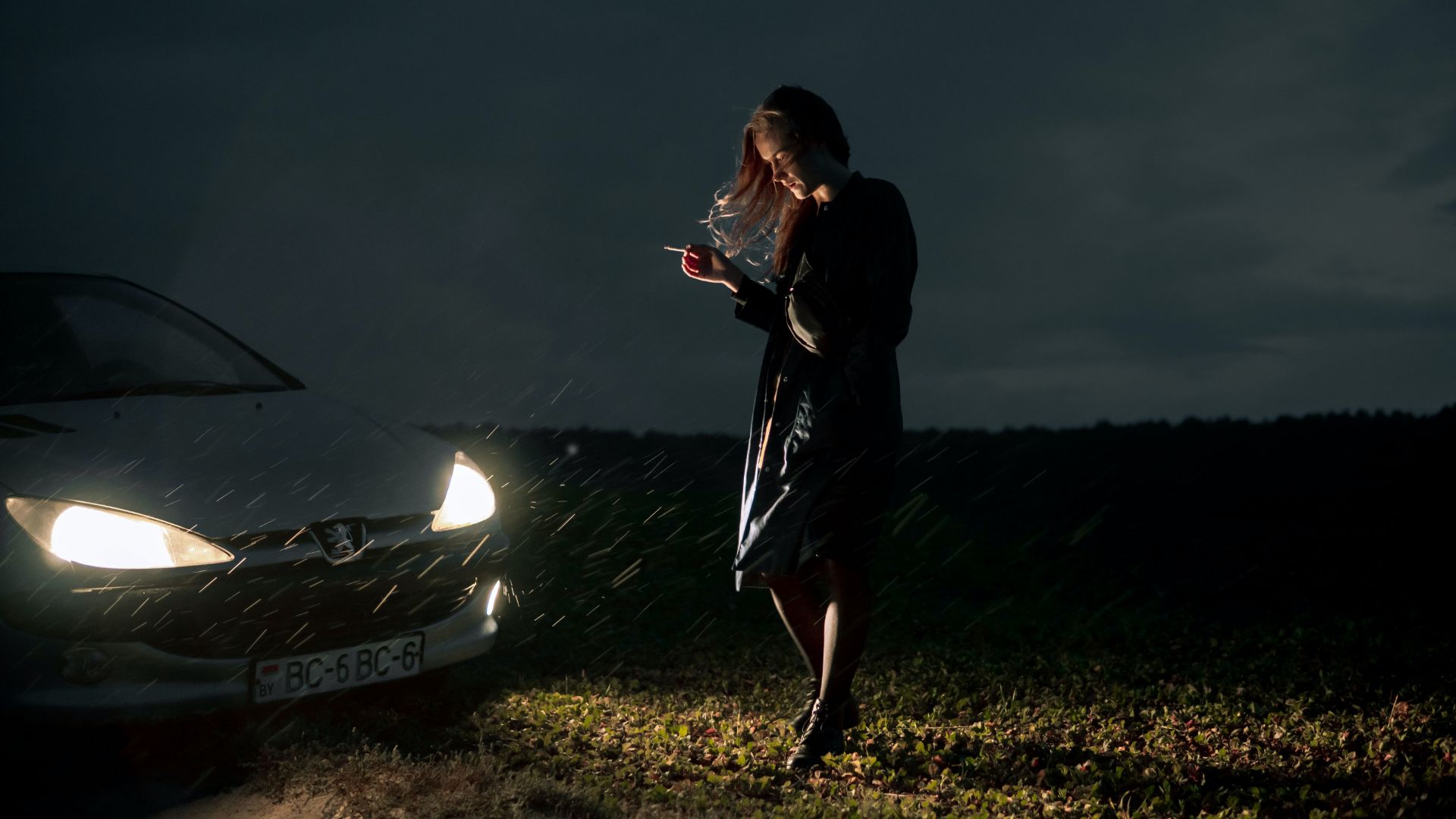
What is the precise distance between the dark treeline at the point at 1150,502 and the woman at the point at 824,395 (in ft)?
17.1

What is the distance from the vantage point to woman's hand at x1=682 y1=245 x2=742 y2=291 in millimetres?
3930

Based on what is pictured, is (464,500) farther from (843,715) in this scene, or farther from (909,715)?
(909,715)

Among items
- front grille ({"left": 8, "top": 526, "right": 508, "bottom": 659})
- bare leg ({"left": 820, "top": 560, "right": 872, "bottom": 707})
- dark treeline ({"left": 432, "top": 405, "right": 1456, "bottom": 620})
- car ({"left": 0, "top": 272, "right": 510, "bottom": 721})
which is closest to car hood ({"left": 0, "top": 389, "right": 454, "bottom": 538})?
car ({"left": 0, "top": 272, "right": 510, "bottom": 721})

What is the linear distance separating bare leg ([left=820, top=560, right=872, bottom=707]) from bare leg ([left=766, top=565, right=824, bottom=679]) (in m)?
0.13

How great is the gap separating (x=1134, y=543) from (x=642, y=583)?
4.80m

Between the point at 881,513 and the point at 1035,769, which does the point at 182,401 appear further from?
the point at 1035,769

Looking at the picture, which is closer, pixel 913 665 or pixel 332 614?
pixel 332 614

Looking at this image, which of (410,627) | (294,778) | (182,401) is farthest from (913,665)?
(182,401)

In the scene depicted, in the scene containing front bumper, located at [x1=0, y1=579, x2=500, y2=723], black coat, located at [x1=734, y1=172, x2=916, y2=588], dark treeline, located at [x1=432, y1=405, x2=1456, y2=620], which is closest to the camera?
front bumper, located at [x1=0, y1=579, x2=500, y2=723]

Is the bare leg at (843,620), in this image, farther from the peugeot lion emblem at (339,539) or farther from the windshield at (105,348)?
the windshield at (105,348)

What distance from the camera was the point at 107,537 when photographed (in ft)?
11.7

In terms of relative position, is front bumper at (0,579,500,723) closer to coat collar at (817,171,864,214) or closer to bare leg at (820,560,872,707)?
bare leg at (820,560,872,707)

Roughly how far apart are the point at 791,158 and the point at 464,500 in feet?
6.12

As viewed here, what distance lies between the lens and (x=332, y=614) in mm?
3809
